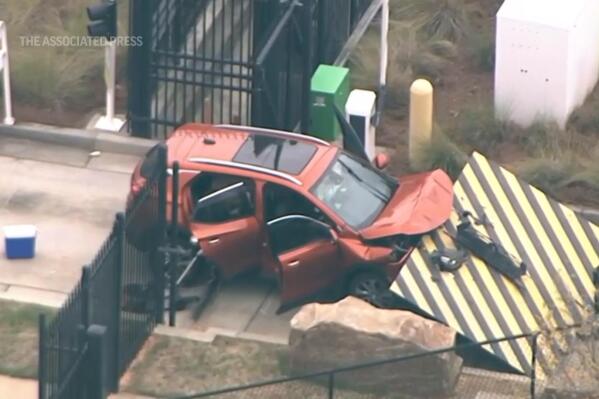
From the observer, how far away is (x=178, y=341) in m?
17.5

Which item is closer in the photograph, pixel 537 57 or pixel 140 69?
pixel 140 69

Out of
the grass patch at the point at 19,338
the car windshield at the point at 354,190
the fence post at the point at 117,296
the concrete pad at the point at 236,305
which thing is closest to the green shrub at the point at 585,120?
the car windshield at the point at 354,190

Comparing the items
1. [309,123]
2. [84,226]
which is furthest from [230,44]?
[84,226]

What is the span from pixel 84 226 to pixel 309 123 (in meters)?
2.62

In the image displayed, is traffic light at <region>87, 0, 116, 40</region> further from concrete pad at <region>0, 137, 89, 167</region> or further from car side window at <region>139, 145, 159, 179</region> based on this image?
car side window at <region>139, 145, 159, 179</region>

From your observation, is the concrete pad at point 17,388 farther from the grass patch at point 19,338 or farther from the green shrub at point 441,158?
the green shrub at point 441,158

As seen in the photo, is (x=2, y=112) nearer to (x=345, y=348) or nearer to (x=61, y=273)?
(x=61, y=273)

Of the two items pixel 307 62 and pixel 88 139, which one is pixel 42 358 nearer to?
pixel 307 62

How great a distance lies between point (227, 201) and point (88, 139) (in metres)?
3.66

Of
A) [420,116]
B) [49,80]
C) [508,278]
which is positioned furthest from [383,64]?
[508,278]

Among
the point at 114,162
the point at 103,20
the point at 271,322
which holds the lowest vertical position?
the point at 271,322

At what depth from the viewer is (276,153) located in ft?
60.7

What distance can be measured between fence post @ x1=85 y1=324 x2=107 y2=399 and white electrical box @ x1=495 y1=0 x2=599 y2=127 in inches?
297

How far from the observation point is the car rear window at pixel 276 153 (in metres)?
18.3
